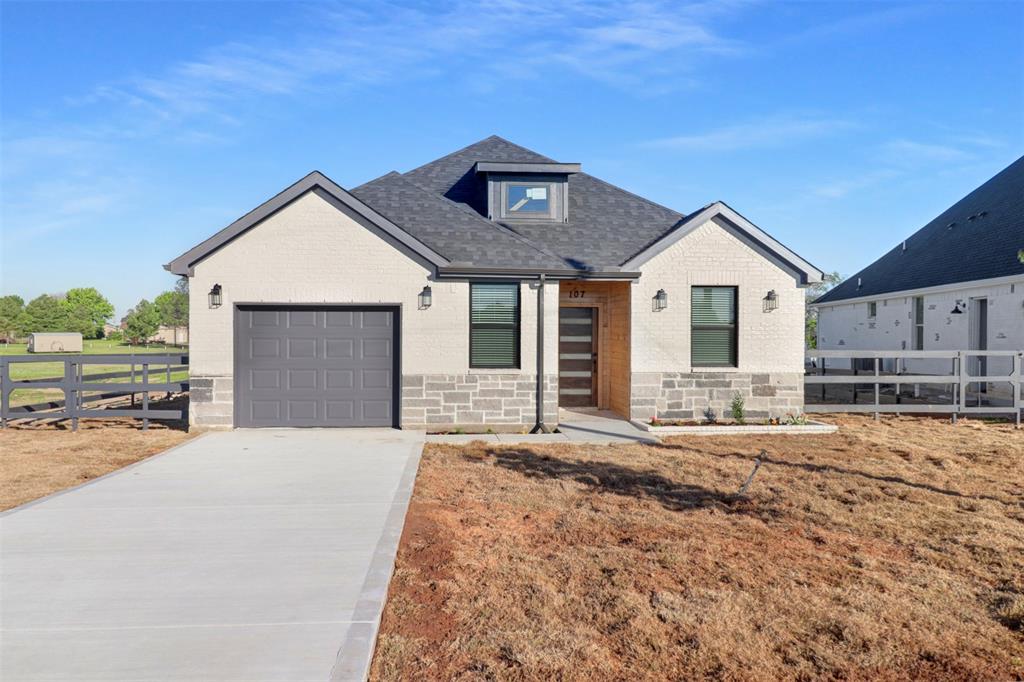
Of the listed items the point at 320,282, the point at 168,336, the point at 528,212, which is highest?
the point at 528,212

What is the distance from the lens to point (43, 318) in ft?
274

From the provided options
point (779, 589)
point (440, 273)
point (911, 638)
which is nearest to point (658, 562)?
point (779, 589)

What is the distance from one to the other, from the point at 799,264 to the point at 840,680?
436 inches

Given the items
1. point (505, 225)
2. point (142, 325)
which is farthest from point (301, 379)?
point (142, 325)

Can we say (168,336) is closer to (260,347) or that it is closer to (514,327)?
(260,347)

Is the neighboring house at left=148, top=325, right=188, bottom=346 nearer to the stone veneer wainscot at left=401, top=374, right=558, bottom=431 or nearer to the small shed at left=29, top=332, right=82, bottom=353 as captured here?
the small shed at left=29, top=332, right=82, bottom=353

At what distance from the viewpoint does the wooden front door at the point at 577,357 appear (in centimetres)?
1538

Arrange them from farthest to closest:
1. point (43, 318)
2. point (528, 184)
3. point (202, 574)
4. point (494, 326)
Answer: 1. point (43, 318)
2. point (528, 184)
3. point (494, 326)
4. point (202, 574)

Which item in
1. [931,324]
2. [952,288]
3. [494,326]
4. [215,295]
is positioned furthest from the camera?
[931,324]

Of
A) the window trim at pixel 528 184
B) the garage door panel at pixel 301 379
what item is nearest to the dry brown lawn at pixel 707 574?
the garage door panel at pixel 301 379

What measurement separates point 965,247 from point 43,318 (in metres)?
96.2

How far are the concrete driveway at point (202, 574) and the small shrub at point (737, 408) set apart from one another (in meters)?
7.40

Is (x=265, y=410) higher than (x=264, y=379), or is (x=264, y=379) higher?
(x=264, y=379)

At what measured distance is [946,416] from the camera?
15375 millimetres
